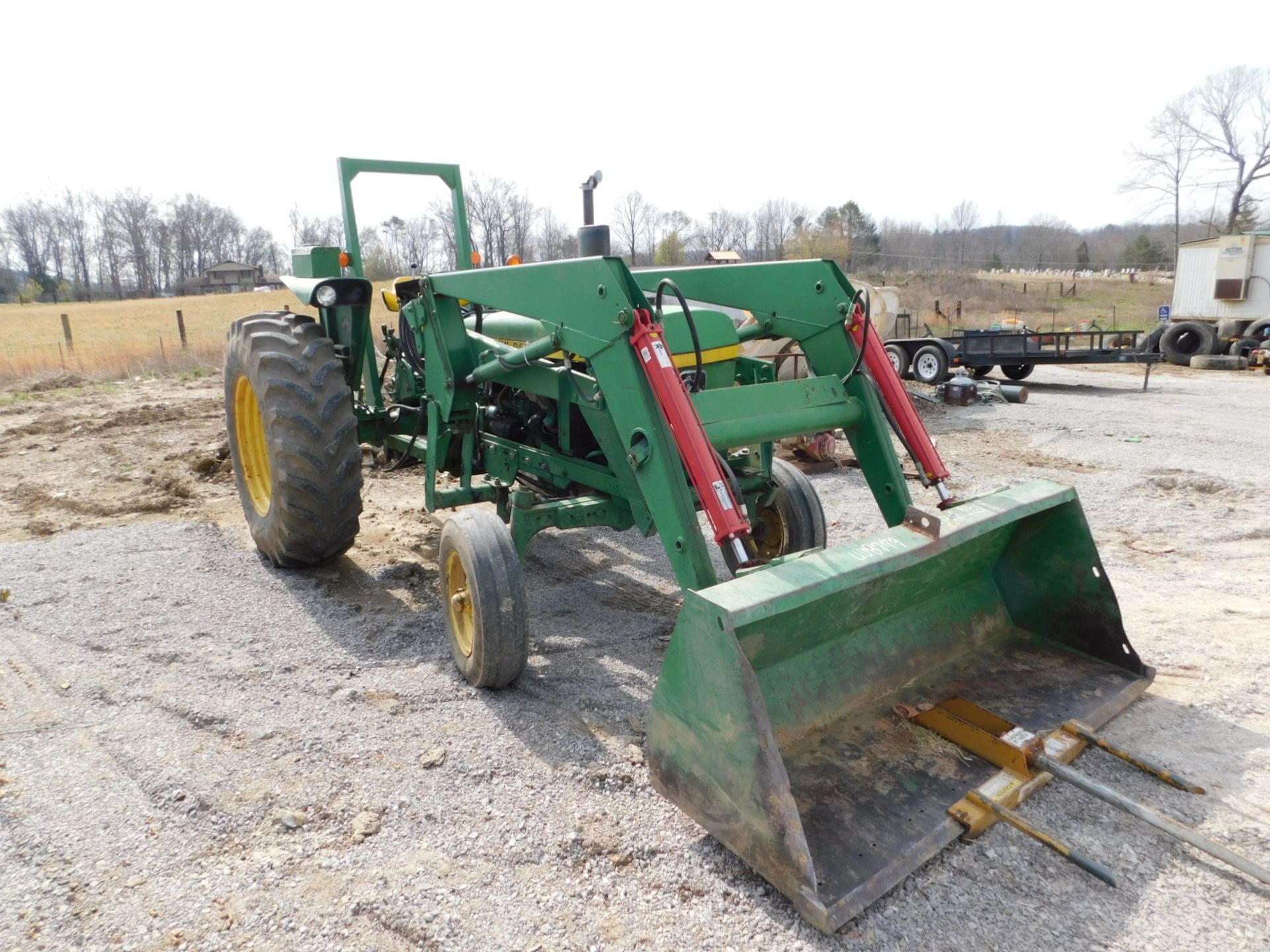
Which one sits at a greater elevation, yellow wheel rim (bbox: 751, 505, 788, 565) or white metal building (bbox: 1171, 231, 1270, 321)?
white metal building (bbox: 1171, 231, 1270, 321)

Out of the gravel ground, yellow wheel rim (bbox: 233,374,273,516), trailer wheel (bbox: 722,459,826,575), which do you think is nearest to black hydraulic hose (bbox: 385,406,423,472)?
the gravel ground

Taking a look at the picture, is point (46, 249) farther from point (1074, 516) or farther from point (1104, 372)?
point (1074, 516)

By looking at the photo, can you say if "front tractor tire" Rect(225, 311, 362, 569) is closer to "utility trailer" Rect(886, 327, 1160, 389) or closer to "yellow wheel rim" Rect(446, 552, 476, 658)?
"yellow wheel rim" Rect(446, 552, 476, 658)

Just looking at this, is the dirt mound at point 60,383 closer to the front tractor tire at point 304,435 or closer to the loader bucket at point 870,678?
the front tractor tire at point 304,435

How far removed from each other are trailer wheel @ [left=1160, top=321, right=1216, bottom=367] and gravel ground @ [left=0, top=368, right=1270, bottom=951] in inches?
547

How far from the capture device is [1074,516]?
340cm

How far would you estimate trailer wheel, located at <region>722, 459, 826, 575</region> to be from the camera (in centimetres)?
462

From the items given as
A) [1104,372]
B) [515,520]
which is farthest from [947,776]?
[1104,372]

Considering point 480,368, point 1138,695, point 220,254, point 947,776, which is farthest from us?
point 220,254

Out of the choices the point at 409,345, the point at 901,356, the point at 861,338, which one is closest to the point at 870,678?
the point at 861,338

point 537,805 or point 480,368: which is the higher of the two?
point 480,368

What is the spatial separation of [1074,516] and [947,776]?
128 cm

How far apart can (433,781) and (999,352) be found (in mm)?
12925

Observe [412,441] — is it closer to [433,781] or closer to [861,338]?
[433,781]
